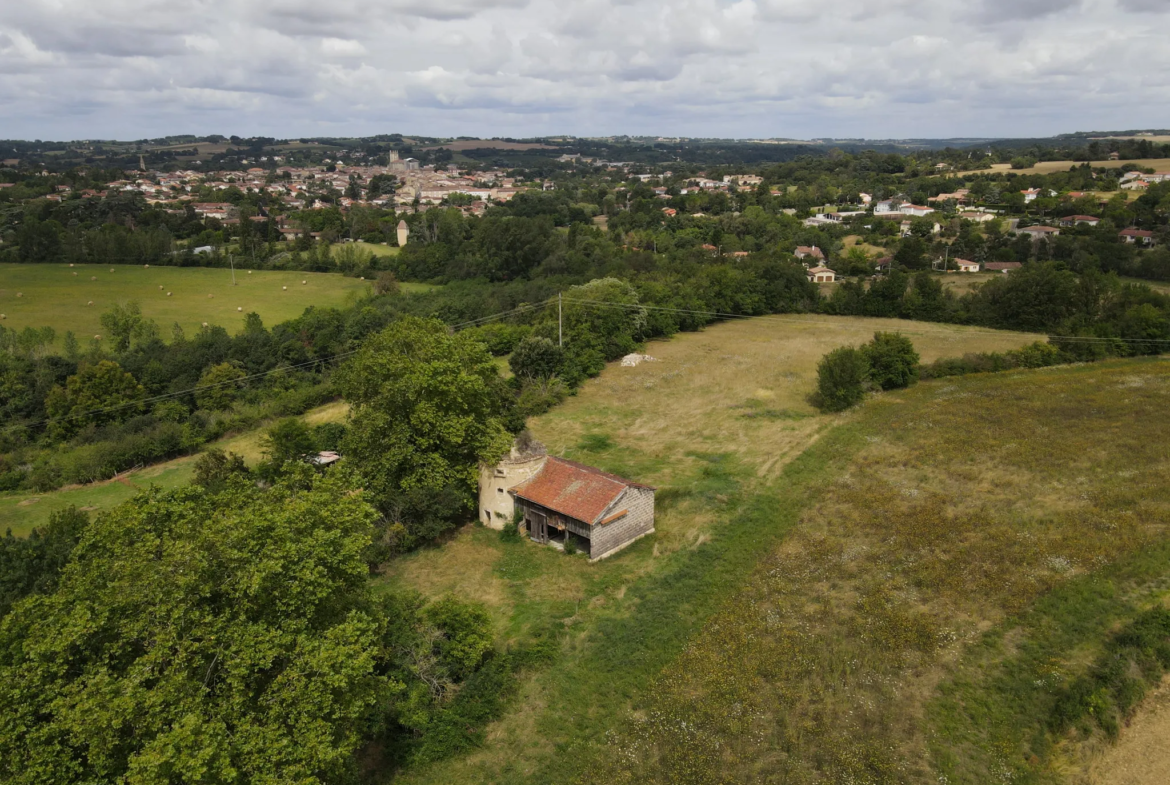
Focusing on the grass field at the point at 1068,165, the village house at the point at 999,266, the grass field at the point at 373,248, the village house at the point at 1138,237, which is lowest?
the village house at the point at 999,266

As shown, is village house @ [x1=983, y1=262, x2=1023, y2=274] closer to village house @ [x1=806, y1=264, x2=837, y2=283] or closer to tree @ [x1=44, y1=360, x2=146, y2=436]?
village house @ [x1=806, y1=264, x2=837, y2=283]

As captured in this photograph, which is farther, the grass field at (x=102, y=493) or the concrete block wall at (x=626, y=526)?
the grass field at (x=102, y=493)

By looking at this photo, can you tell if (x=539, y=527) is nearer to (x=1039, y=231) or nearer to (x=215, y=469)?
(x=215, y=469)

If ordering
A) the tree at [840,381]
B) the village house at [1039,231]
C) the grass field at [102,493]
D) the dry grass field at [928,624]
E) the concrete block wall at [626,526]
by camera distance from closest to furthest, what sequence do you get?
1. the dry grass field at [928,624]
2. the concrete block wall at [626,526]
3. the grass field at [102,493]
4. the tree at [840,381]
5. the village house at [1039,231]

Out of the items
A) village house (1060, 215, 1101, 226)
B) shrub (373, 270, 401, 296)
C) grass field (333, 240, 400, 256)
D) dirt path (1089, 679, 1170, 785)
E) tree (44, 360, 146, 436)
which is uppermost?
village house (1060, 215, 1101, 226)

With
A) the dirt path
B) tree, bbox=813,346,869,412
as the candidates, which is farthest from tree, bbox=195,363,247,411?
the dirt path

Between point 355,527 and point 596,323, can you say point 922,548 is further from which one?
point 596,323

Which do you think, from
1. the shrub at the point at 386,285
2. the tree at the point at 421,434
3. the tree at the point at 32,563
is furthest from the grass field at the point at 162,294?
the tree at the point at 32,563

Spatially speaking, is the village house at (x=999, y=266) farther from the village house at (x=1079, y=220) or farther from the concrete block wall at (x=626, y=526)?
the concrete block wall at (x=626, y=526)
